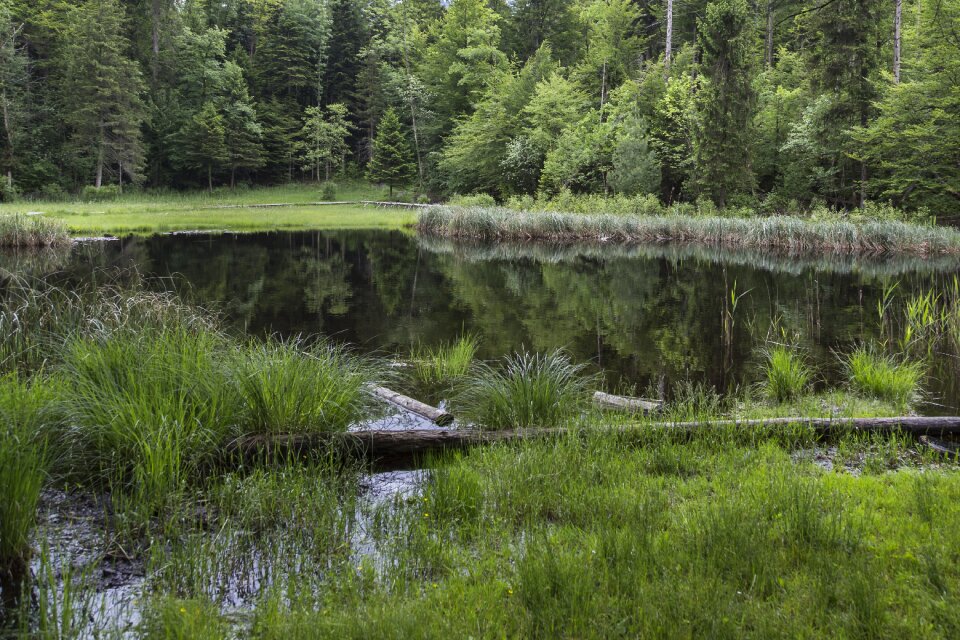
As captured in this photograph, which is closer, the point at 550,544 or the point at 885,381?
the point at 550,544

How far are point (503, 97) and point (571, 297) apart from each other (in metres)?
29.9

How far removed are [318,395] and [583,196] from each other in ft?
98.7

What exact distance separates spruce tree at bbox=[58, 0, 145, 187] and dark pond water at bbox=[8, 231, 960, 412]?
2583cm

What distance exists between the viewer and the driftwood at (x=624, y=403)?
560 centimetres

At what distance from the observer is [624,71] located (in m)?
40.0

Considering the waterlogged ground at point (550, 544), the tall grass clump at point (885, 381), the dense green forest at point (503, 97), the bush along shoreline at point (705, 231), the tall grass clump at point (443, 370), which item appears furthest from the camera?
the dense green forest at point (503, 97)

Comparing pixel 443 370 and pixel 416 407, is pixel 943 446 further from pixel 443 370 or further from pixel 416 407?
pixel 443 370

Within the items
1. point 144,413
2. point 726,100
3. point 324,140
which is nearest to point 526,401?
point 144,413

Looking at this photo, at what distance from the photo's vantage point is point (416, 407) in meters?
5.76

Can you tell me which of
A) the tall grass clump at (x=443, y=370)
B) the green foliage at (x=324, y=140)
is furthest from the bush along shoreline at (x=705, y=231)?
the green foliage at (x=324, y=140)

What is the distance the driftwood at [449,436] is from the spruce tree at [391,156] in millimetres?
44189

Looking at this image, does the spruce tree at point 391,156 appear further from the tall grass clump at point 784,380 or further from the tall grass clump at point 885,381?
the tall grass clump at point 885,381

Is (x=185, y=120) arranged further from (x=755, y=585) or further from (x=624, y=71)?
(x=755, y=585)

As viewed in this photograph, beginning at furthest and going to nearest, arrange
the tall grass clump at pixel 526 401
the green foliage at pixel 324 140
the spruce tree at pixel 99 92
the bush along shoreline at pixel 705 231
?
the green foliage at pixel 324 140, the spruce tree at pixel 99 92, the bush along shoreline at pixel 705 231, the tall grass clump at pixel 526 401
